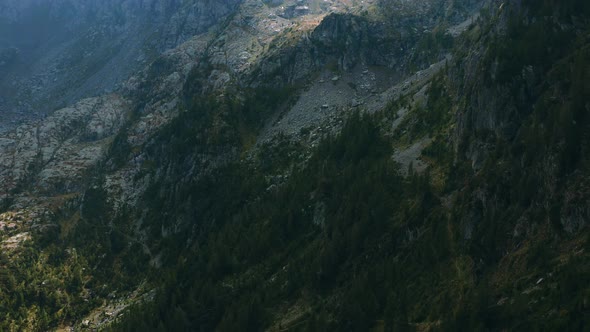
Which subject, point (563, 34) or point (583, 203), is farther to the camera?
point (563, 34)

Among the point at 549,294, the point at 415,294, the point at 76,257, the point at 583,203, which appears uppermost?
the point at 583,203

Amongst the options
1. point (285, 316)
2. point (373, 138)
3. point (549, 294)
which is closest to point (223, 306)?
point (285, 316)

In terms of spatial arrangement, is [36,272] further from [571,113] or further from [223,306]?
[571,113]

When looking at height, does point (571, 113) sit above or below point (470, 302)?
above

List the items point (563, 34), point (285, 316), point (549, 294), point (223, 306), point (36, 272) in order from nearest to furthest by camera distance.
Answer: point (549, 294)
point (563, 34)
point (285, 316)
point (223, 306)
point (36, 272)

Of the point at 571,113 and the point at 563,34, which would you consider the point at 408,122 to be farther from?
the point at 571,113

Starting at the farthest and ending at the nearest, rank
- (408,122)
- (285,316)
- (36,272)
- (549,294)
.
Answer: (36,272)
(408,122)
(285,316)
(549,294)

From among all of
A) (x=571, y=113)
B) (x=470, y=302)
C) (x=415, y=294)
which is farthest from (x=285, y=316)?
(x=571, y=113)

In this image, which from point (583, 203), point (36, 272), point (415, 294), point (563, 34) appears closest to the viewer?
point (583, 203)

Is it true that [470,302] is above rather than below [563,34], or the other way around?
below
